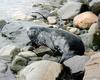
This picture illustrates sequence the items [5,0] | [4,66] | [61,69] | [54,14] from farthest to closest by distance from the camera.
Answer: [5,0] < [54,14] < [4,66] < [61,69]

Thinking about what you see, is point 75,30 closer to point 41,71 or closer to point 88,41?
point 88,41

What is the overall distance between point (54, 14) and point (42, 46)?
220 inches

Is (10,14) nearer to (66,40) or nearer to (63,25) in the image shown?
(63,25)

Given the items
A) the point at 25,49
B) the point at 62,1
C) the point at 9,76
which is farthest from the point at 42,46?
the point at 62,1

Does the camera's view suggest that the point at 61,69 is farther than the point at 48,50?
No

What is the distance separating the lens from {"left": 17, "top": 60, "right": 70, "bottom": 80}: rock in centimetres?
740

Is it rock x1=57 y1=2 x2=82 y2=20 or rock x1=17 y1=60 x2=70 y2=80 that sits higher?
rock x1=17 y1=60 x2=70 y2=80

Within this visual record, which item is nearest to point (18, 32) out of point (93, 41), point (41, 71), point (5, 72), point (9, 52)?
point (9, 52)

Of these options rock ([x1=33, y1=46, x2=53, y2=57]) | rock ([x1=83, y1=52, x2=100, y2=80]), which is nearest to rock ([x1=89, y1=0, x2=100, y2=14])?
rock ([x1=33, y1=46, x2=53, y2=57])

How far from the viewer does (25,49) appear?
10.1 m

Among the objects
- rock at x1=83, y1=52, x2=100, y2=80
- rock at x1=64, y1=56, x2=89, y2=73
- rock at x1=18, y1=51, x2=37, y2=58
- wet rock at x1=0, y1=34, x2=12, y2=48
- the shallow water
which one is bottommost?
the shallow water

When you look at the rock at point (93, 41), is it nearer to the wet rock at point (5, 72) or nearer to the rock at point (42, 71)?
the rock at point (42, 71)

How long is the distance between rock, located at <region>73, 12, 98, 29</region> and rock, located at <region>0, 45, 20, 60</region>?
11.3 ft

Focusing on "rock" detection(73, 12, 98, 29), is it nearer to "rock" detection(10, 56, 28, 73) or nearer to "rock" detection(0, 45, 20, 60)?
"rock" detection(0, 45, 20, 60)
